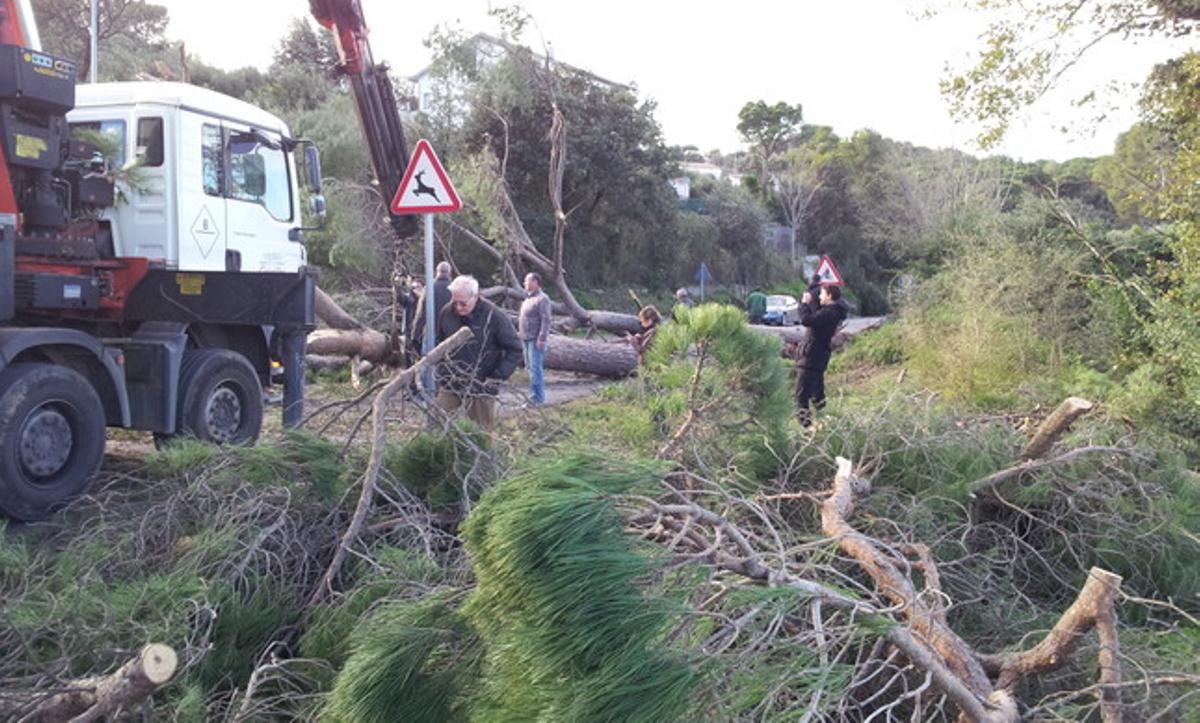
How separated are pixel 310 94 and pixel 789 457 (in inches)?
1090

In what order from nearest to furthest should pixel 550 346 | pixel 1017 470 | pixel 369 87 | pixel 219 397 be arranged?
pixel 1017 470, pixel 219 397, pixel 369 87, pixel 550 346

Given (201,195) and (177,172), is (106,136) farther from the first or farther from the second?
(201,195)

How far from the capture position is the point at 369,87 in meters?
9.98

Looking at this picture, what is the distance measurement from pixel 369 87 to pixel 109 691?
8.21 metres

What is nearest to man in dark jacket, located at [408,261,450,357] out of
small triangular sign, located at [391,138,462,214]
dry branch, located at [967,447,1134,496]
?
small triangular sign, located at [391,138,462,214]

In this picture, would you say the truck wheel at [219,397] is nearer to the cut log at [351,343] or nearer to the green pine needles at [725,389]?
the cut log at [351,343]

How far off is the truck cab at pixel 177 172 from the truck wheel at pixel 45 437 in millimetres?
1359

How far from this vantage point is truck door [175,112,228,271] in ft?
24.3

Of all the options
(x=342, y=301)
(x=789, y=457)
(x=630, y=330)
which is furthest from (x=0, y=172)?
(x=630, y=330)

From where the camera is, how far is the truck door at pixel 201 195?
740 cm

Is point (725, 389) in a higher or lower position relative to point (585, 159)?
lower

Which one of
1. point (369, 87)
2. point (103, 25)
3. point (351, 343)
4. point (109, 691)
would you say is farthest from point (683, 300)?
point (103, 25)

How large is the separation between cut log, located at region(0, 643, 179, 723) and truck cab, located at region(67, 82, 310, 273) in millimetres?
5064

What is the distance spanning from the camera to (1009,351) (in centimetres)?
1208
